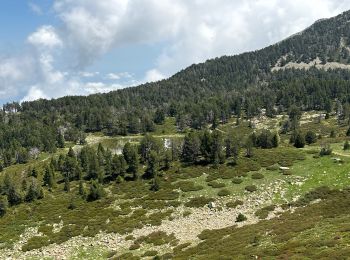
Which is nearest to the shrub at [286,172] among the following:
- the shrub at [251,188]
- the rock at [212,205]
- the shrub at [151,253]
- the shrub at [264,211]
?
the shrub at [251,188]

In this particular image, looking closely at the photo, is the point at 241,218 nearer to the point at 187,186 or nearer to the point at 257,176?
the point at 257,176

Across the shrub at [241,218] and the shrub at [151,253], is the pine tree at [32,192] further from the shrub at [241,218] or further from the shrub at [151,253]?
the shrub at [241,218]

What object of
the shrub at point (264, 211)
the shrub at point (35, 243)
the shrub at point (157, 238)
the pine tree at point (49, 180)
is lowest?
the shrub at point (157, 238)

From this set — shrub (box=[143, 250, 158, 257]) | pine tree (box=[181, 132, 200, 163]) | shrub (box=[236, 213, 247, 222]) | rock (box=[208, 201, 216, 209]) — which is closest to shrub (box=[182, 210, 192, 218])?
rock (box=[208, 201, 216, 209])

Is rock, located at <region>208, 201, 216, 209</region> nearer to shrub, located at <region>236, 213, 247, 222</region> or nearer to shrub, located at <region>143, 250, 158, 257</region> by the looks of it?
shrub, located at <region>236, 213, 247, 222</region>

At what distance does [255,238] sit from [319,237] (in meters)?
7.95

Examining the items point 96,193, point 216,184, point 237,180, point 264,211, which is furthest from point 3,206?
point 264,211

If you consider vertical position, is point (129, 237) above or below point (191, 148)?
below

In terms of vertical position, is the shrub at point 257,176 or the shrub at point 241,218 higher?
the shrub at point 257,176

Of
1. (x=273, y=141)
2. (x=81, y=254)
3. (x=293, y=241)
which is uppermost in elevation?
(x=273, y=141)

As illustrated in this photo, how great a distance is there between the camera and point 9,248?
200ft

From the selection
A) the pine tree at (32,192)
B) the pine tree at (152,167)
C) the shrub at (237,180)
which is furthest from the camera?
the pine tree at (152,167)

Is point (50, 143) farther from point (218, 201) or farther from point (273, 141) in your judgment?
point (218, 201)

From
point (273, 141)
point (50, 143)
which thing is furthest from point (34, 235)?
point (50, 143)
